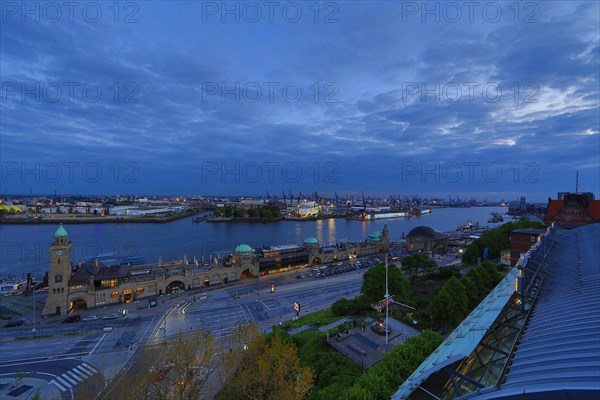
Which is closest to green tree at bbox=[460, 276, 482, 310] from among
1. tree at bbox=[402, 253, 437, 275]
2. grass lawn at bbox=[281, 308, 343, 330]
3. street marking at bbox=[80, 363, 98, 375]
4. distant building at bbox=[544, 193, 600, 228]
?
grass lawn at bbox=[281, 308, 343, 330]

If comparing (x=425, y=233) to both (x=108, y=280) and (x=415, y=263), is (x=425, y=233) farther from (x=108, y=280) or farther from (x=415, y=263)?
(x=108, y=280)

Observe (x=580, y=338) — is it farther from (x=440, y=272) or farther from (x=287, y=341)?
(x=440, y=272)

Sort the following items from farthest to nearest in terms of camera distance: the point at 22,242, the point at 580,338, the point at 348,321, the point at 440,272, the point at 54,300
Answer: the point at 22,242
the point at 440,272
the point at 54,300
the point at 348,321
the point at 580,338

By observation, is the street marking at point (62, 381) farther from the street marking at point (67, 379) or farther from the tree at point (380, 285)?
the tree at point (380, 285)

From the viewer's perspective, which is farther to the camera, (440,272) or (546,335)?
(440,272)

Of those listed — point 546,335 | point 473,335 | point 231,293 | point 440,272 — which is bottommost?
point 231,293

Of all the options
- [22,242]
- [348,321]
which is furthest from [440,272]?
[22,242]

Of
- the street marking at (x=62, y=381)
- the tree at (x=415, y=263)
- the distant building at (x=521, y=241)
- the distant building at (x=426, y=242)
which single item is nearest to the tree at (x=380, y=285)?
the tree at (x=415, y=263)
